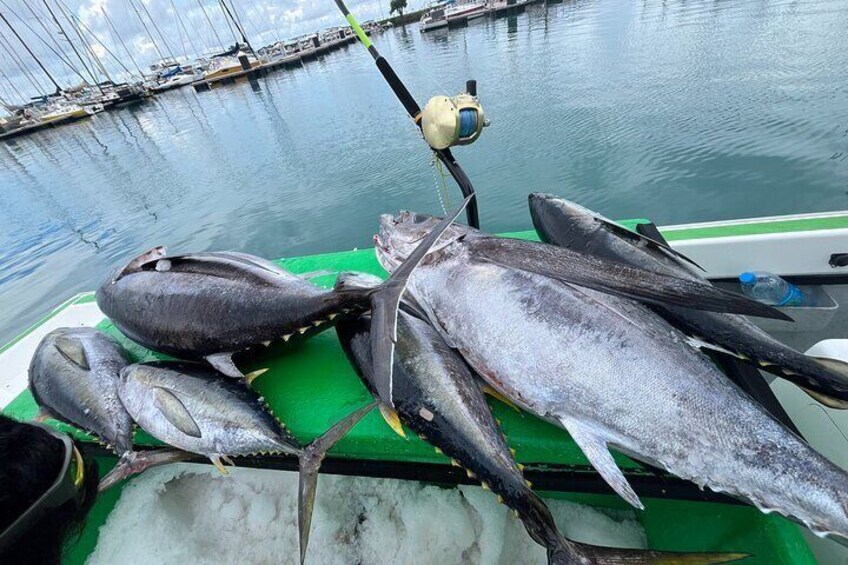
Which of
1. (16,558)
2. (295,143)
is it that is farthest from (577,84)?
(16,558)

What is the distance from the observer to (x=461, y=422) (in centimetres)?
167

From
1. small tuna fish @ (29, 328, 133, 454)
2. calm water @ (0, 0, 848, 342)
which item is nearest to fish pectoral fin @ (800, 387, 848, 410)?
small tuna fish @ (29, 328, 133, 454)

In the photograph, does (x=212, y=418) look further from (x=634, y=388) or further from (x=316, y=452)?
(x=634, y=388)

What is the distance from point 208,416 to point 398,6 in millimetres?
94814

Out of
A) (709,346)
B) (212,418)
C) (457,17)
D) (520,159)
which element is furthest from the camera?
(457,17)

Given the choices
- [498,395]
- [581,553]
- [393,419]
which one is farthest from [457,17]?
[581,553]

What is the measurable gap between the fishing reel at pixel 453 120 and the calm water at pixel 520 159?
4.13 m

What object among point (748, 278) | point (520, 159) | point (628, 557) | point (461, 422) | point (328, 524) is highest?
point (461, 422)

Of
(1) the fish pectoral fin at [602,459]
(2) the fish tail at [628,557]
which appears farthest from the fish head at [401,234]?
(2) the fish tail at [628,557]

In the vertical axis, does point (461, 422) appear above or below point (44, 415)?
above

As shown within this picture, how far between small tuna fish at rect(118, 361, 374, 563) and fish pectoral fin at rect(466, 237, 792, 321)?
3.43 ft

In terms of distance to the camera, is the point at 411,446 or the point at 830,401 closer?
the point at 830,401

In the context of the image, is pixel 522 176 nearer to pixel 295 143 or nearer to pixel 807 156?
pixel 807 156

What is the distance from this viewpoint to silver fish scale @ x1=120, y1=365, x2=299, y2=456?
197 centimetres
